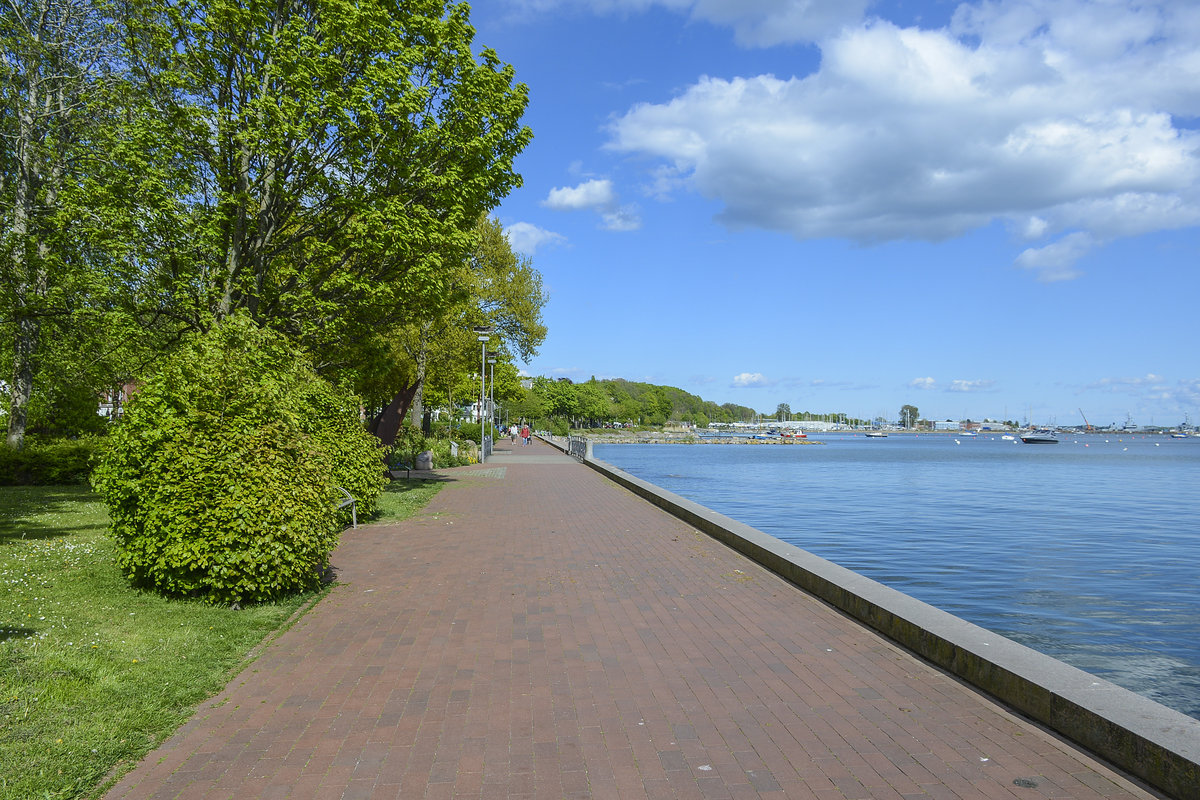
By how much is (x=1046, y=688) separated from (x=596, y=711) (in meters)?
2.69

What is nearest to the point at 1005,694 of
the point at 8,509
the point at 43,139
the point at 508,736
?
the point at 508,736

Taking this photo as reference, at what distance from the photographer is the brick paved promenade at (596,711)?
12.9ft

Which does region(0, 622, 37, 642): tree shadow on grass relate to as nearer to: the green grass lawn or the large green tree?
the green grass lawn

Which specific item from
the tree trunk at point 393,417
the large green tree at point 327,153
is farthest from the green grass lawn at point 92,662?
the tree trunk at point 393,417

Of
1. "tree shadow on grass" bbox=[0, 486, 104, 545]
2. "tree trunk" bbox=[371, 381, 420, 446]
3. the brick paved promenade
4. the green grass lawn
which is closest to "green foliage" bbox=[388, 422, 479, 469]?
"tree trunk" bbox=[371, 381, 420, 446]

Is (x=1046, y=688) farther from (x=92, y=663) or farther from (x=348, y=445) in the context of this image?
(x=348, y=445)

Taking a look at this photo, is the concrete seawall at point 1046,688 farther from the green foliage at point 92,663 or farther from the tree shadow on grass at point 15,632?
the tree shadow on grass at point 15,632

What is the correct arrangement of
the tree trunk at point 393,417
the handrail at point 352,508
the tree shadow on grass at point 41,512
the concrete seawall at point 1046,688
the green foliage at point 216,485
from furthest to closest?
the tree trunk at point 393,417
the handrail at point 352,508
the tree shadow on grass at point 41,512
the green foliage at point 216,485
the concrete seawall at point 1046,688

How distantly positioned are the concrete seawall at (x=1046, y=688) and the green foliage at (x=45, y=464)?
1814 centimetres

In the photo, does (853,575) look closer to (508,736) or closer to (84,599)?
(508,736)

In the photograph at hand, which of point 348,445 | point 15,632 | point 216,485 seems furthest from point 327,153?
point 15,632

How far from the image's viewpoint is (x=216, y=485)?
7.35 metres

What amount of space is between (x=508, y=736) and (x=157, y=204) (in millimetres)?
13100

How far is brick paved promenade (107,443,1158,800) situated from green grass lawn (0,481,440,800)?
0.76ft
